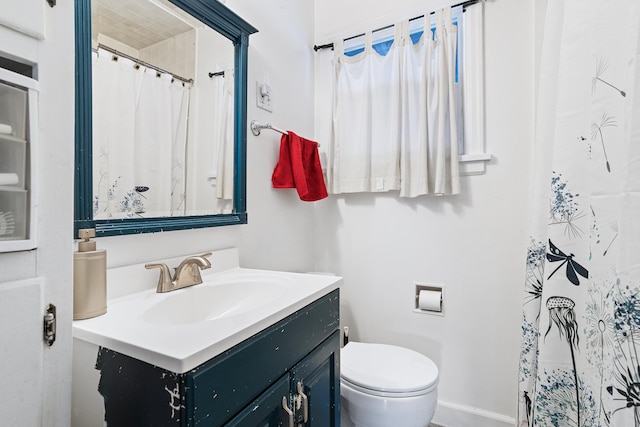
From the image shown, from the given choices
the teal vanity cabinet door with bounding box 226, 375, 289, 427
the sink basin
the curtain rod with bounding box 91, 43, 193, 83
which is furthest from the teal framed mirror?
the teal vanity cabinet door with bounding box 226, 375, 289, 427

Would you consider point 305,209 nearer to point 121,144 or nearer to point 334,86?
point 334,86

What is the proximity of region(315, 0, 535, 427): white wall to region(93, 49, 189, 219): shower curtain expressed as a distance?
3.32ft

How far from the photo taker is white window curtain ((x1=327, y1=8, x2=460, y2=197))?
151 centimetres

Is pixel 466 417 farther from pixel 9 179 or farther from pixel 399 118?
pixel 9 179

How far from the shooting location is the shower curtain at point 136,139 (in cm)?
88

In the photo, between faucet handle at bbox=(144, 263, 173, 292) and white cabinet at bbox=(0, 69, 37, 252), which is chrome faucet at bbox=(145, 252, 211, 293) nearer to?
faucet handle at bbox=(144, 263, 173, 292)

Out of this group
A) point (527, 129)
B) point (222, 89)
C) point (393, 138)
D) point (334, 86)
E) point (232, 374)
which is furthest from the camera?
point (334, 86)

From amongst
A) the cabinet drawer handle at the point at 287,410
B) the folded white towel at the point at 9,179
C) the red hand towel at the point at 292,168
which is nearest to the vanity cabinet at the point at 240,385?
the cabinet drawer handle at the point at 287,410

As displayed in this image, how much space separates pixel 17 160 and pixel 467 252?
5.35 ft

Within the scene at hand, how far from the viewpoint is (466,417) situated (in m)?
1.52

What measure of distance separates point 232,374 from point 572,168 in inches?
38.4

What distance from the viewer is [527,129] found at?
1.41 metres

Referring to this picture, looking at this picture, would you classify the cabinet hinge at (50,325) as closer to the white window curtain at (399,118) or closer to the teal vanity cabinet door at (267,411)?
the teal vanity cabinet door at (267,411)

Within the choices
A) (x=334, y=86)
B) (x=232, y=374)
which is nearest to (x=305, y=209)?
(x=334, y=86)
